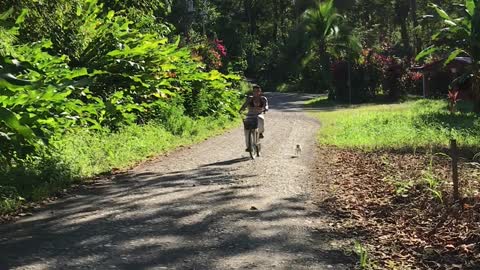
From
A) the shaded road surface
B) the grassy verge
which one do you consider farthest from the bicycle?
the grassy verge

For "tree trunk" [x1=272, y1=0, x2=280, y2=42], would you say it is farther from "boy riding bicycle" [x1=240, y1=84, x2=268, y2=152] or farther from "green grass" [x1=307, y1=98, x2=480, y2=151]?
"boy riding bicycle" [x1=240, y1=84, x2=268, y2=152]

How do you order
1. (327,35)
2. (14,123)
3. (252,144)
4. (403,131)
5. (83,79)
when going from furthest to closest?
(327,35), (403,131), (252,144), (83,79), (14,123)

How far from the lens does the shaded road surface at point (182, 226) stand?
5051mm

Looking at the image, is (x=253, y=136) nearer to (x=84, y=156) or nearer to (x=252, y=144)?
(x=252, y=144)

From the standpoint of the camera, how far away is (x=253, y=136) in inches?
470

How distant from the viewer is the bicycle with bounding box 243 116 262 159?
1183cm

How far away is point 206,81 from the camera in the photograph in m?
20.0

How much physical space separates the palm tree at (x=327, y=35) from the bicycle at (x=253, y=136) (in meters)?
28.2

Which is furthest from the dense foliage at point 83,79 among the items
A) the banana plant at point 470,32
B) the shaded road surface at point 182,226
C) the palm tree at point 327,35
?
the palm tree at point 327,35

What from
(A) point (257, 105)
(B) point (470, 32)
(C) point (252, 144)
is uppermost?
(B) point (470, 32)

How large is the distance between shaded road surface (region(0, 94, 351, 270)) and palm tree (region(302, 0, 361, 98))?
3112cm

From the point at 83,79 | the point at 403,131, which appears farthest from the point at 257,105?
the point at 403,131

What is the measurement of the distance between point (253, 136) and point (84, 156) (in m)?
3.72

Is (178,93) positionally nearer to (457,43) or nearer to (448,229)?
(457,43)
